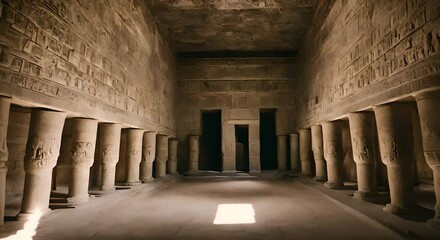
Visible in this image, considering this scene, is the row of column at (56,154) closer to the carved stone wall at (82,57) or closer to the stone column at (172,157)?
the carved stone wall at (82,57)

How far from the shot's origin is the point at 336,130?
24.1 ft

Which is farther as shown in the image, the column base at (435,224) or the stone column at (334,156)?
the stone column at (334,156)

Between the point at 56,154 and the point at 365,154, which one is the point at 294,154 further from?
the point at 56,154

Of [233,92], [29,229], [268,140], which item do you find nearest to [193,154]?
[233,92]

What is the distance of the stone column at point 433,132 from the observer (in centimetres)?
321

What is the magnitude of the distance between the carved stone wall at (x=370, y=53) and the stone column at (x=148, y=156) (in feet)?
18.2

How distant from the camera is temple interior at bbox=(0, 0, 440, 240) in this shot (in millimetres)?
3365

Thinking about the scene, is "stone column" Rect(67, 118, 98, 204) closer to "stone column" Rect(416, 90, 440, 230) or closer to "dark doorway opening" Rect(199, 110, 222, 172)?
"stone column" Rect(416, 90, 440, 230)

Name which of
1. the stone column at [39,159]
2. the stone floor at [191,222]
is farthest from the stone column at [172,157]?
the stone column at [39,159]

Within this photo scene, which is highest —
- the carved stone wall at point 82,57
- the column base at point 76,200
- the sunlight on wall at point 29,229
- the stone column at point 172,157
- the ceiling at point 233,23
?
the ceiling at point 233,23

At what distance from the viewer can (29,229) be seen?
340 cm

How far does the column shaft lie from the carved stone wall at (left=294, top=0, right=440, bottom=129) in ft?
17.8

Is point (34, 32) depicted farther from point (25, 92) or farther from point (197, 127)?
point (197, 127)

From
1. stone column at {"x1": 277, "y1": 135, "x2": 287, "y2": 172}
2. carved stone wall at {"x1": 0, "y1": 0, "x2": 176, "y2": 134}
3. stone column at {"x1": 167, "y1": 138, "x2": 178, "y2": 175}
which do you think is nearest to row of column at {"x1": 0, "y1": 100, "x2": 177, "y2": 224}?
carved stone wall at {"x1": 0, "y1": 0, "x2": 176, "y2": 134}
